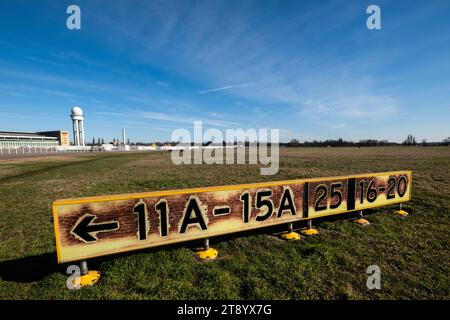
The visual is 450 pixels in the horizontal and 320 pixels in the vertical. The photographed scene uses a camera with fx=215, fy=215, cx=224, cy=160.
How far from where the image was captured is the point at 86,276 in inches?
138

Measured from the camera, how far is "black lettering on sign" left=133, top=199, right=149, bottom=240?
3.62 meters

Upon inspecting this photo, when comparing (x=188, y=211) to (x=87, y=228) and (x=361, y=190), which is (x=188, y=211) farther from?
(x=361, y=190)

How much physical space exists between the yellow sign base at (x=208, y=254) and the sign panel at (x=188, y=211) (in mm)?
415

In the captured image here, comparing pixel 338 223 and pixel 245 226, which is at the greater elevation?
pixel 245 226

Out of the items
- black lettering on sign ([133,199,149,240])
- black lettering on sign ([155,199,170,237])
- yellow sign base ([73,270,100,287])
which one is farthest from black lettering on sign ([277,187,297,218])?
yellow sign base ([73,270,100,287])

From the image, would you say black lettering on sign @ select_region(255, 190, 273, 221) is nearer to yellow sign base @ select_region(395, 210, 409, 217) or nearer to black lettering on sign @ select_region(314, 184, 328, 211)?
black lettering on sign @ select_region(314, 184, 328, 211)

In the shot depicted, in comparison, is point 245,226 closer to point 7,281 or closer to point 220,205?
point 220,205

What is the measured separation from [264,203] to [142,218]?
8.09ft

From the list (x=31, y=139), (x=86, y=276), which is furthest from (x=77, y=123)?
(x=86, y=276)

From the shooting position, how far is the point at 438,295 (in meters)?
3.08
